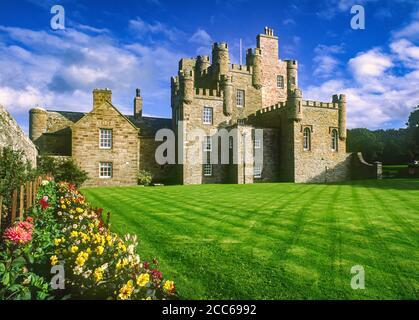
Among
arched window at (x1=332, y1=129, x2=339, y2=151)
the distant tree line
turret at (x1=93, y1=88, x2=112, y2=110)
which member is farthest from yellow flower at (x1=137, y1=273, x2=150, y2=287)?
the distant tree line

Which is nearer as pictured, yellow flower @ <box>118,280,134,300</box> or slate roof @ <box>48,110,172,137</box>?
yellow flower @ <box>118,280,134,300</box>

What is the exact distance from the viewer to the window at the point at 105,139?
30434 mm

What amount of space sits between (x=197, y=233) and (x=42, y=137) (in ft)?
93.0

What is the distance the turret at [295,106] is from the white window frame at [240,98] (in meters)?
8.09

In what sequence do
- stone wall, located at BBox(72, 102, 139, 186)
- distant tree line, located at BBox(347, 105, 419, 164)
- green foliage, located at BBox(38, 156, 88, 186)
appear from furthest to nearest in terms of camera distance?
distant tree line, located at BBox(347, 105, 419, 164)
stone wall, located at BBox(72, 102, 139, 186)
green foliage, located at BBox(38, 156, 88, 186)

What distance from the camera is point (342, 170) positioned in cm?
3766

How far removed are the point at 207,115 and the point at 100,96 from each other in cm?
1157

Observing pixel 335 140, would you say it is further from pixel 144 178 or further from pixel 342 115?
pixel 144 178

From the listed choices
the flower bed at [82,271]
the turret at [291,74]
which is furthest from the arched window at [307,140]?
the flower bed at [82,271]

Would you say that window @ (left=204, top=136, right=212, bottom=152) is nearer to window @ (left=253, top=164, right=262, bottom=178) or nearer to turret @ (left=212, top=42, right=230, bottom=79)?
window @ (left=253, top=164, right=262, bottom=178)

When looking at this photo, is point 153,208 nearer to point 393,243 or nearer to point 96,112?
point 393,243

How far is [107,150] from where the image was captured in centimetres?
3053

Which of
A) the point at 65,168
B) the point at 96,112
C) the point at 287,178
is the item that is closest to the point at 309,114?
the point at 287,178

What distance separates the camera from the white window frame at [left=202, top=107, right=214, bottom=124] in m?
35.4
